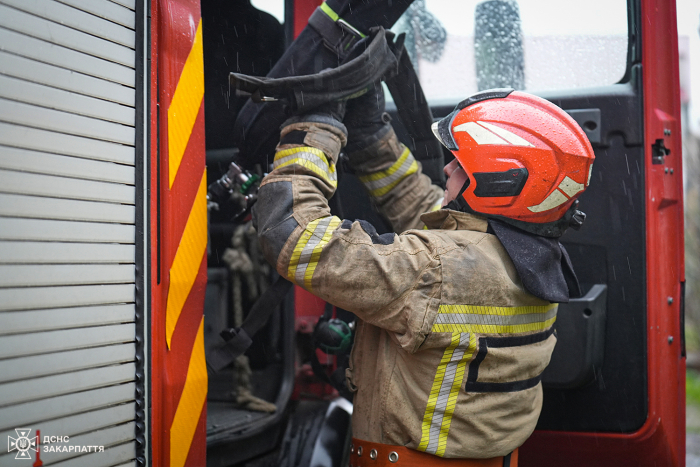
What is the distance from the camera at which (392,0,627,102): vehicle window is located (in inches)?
85.1

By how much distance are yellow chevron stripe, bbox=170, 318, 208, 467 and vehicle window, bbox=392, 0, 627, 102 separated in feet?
4.68

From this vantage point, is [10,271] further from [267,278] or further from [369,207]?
[267,278]

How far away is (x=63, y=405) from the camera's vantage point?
1171 millimetres

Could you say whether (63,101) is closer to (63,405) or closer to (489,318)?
(63,405)

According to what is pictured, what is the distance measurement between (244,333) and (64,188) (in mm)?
826

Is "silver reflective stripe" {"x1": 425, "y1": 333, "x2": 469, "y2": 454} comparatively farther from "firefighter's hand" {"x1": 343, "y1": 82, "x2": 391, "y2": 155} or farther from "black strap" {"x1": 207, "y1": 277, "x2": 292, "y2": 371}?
"firefighter's hand" {"x1": 343, "y1": 82, "x2": 391, "y2": 155}

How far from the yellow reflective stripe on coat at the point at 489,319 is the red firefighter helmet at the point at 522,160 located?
0.81 feet

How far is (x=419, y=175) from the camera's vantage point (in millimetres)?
2287

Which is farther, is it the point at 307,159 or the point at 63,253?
the point at 307,159

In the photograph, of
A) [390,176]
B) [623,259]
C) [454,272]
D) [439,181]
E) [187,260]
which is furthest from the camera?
[439,181]

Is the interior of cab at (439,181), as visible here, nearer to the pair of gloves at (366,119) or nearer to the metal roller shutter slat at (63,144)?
the pair of gloves at (366,119)

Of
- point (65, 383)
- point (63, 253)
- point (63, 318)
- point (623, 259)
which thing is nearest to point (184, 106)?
point (63, 253)

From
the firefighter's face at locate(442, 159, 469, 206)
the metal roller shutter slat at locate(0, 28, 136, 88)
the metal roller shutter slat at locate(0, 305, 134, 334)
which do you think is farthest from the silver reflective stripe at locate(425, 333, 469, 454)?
the metal roller shutter slat at locate(0, 28, 136, 88)

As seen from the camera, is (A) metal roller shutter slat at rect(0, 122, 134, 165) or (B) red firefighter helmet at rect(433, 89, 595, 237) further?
(B) red firefighter helmet at rect(433, 89, 595, 237)
